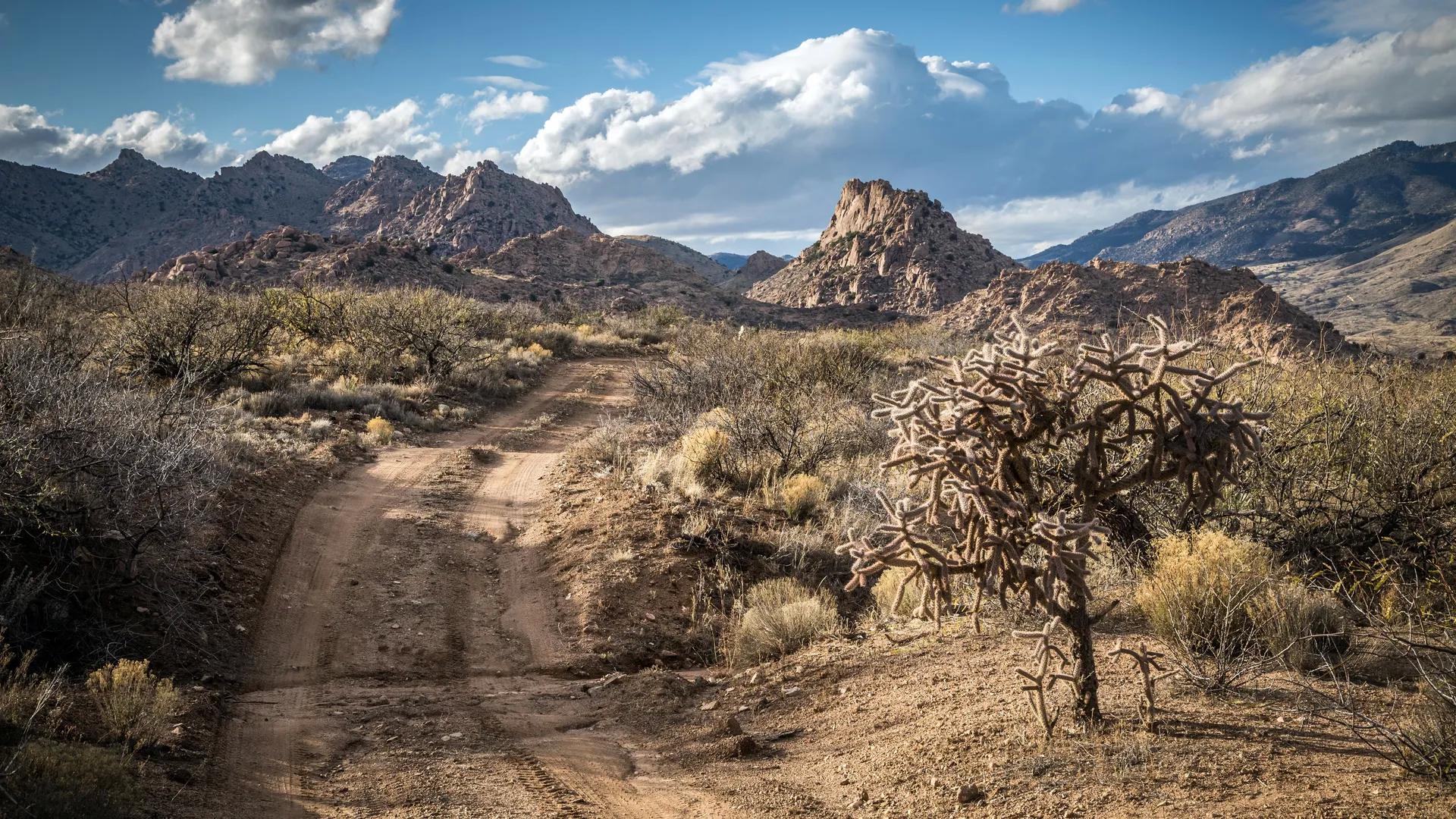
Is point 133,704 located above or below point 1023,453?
below

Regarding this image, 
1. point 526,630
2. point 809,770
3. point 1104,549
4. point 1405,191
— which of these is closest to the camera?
point 809,770

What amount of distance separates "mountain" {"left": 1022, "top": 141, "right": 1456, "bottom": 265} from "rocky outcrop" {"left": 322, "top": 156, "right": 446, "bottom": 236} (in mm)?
130014

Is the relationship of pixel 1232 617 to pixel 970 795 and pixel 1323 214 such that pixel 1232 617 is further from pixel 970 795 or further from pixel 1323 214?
pixel 1323 214

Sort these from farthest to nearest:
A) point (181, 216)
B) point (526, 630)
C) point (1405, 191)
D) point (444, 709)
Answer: point (1405, 191) → point (181, 216) → point (526, 630) → point (444, 709)

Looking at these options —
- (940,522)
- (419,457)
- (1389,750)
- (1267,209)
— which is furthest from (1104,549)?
(1267,209)

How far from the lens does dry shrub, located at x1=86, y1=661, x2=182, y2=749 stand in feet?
14.8

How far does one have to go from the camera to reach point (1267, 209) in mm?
174500

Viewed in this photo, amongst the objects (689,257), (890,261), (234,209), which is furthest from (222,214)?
(890,261)

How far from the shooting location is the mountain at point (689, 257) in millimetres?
128613

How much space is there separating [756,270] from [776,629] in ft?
342

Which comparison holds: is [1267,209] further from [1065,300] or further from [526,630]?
[526,630]

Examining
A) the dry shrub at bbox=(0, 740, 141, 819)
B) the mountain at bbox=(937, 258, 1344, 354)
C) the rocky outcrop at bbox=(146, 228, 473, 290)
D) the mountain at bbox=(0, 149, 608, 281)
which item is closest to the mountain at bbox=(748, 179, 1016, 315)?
the mountain at bbox=(937, 258, 1344, 354)

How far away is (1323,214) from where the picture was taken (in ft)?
537

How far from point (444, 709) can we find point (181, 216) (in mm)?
147974
